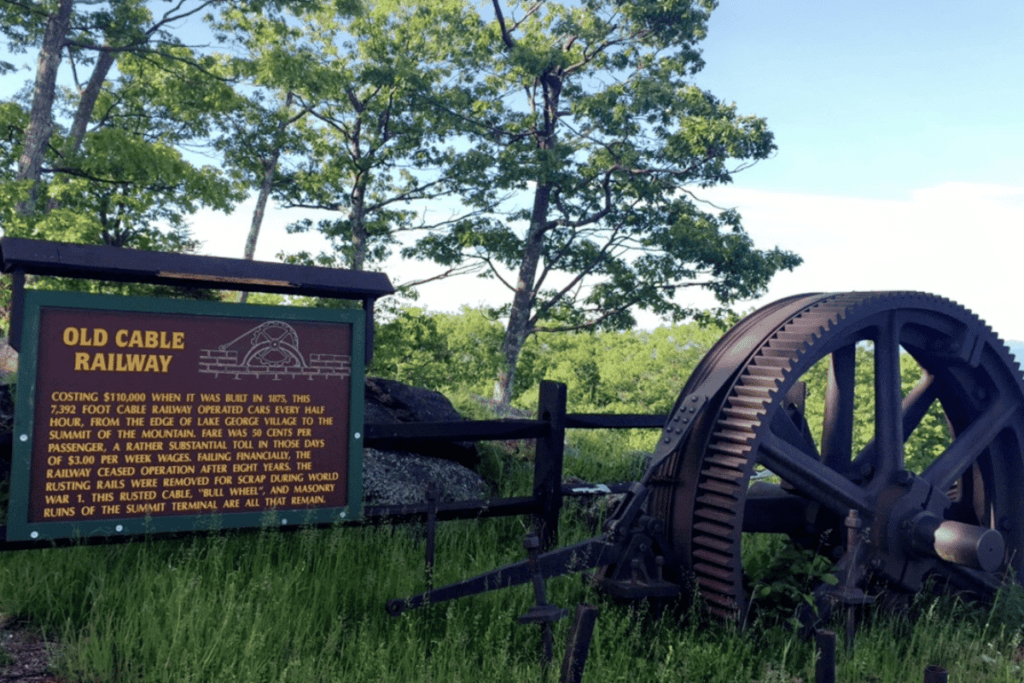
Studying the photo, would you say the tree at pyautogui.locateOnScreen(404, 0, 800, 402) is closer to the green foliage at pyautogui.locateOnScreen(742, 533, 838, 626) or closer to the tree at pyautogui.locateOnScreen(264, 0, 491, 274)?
the tree at pyautogui.locateOnScreen(264, 0, 491, 274)

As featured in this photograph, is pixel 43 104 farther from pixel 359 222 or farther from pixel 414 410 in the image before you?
pixel 414 410

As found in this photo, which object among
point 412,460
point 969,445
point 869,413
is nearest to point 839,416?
point 969,445

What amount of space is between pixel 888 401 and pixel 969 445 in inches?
32.9

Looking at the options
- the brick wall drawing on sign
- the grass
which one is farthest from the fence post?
the brick wall drawing on sign

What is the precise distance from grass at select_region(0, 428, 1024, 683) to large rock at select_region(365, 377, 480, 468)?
2.11 meters

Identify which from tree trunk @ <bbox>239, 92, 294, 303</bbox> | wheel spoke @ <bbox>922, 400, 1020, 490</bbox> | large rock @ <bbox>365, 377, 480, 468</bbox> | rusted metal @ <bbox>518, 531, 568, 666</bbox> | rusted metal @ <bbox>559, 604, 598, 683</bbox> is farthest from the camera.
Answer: tree trunk @ <bbox>239, 92, 294, 303</bbox>

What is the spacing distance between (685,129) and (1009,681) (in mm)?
19863

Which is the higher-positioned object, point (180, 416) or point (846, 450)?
point (180, 416)

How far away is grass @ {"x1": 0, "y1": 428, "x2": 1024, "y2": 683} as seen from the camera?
13.2 ft

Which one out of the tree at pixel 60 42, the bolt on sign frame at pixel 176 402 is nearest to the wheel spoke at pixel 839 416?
the bolt on sign frame at pixel 176 402

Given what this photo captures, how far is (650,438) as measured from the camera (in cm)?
4100

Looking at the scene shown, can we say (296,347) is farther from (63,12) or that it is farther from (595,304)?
(595,304)

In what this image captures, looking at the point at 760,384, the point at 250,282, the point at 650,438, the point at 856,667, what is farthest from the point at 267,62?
the point at 650,438

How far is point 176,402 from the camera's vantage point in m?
4.91
